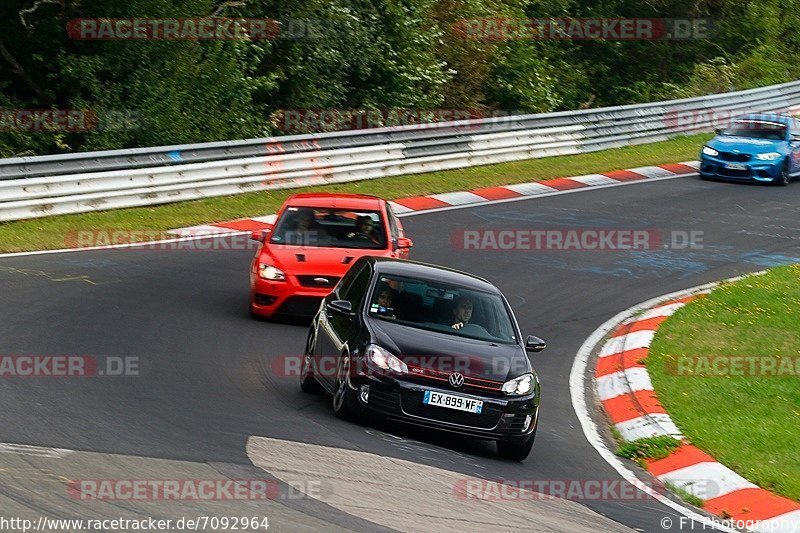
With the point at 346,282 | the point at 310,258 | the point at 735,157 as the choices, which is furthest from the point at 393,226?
the point at 735,157

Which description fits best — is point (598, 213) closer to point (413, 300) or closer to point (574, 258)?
point (574, 258)

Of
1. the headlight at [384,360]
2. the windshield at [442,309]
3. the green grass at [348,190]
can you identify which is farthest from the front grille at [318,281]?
the green grass at [348,190]

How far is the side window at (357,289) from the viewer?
36.2 feet

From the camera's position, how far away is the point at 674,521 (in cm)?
881

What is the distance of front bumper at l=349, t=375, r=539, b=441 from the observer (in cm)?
984

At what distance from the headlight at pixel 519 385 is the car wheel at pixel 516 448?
33cm

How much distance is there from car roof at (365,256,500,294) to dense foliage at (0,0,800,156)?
14.8 m

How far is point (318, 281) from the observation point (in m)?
14.1

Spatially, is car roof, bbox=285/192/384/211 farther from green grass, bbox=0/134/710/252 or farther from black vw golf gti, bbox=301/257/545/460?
green grass, bbox=0/134/710/252

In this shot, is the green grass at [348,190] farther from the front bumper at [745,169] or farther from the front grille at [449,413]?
the front grille at [449,413]

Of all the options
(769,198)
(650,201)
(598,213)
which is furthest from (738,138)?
(598,213)

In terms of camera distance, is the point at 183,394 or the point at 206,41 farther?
the point at 206,41

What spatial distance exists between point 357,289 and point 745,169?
1707 cm

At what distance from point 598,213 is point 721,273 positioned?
3854 mm
